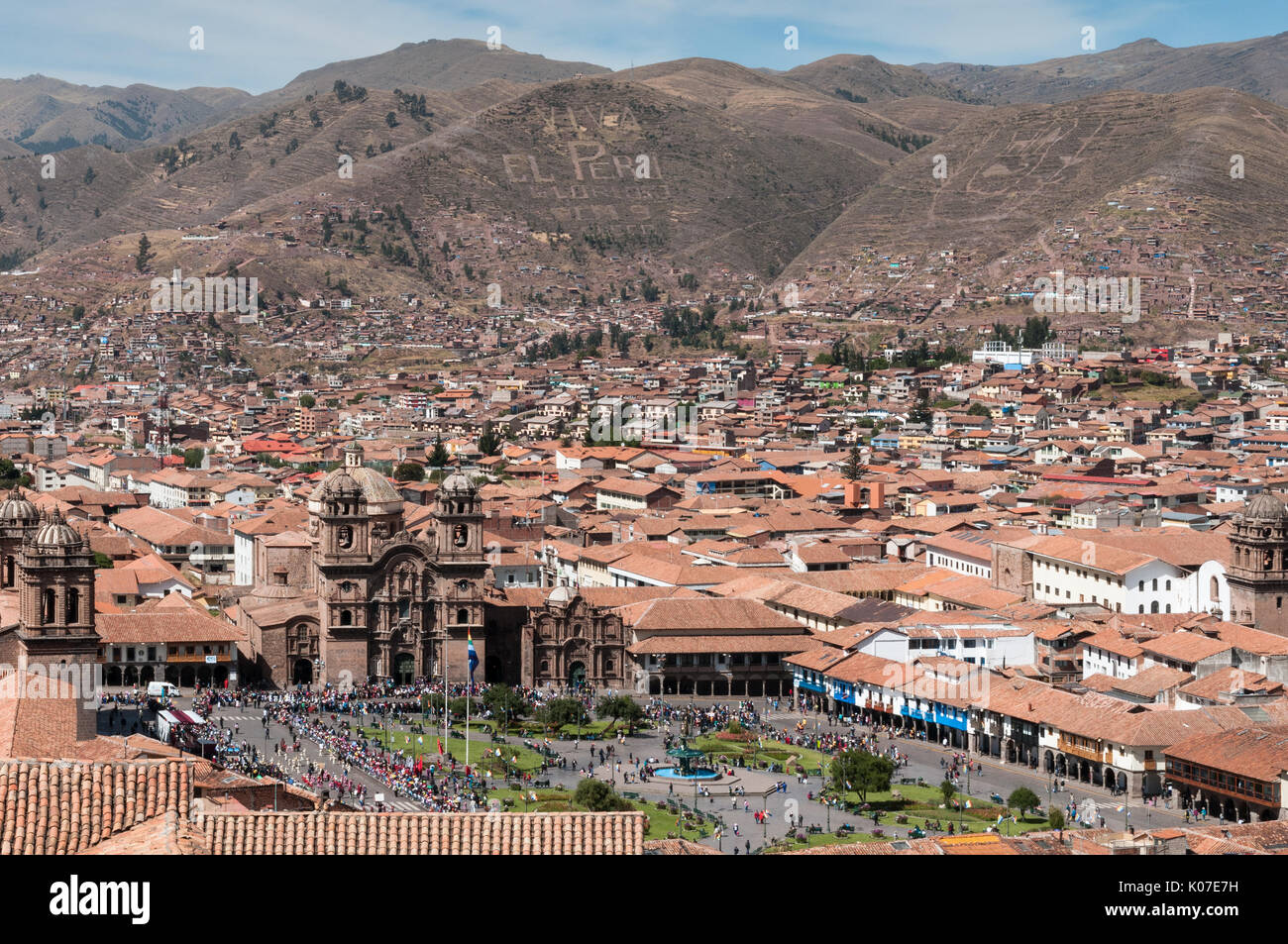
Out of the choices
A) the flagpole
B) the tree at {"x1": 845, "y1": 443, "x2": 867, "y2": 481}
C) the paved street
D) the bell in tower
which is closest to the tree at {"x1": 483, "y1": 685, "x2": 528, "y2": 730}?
the paved street

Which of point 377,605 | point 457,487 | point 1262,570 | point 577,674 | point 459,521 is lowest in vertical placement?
point 577,674

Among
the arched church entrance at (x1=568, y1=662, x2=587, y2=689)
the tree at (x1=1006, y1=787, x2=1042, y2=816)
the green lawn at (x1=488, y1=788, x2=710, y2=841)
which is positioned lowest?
the arched church entrance at (x1=568, y1=662, x2=587, y2=689)

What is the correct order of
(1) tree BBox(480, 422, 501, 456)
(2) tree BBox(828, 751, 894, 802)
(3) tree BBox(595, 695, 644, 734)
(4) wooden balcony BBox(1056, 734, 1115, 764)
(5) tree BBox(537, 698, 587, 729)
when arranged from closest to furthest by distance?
(2) tree BBox(828, 751, 894, 802) < (4) wooden balcony BBox(1056, 734, 1115, 764) < (5) tree BBox(537, 698, 587, 729) < (3) tree BBox(595, 695, 644, 734) < (1) tree BBox(480, 422, 501, 456)

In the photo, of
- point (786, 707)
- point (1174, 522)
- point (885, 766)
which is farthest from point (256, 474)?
point (885, 766)

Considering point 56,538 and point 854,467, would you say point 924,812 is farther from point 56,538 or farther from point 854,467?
point 854,467

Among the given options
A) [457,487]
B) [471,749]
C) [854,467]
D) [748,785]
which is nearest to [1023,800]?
[748,785]

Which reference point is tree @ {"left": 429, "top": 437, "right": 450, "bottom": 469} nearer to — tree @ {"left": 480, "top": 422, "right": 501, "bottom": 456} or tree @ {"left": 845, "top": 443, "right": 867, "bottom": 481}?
tree @ {"left": 480, "top": 422, "right": 501, "bottom": 456}

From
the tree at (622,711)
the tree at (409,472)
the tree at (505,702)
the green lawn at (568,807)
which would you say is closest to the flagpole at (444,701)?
the tree at (505,702)
